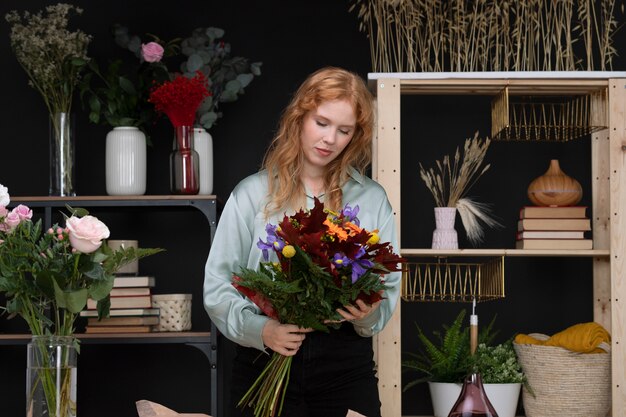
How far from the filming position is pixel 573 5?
4.61 metres

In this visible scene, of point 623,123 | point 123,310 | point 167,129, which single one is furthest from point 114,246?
point 623,123

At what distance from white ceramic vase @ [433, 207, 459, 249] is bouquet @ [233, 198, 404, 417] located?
5.92ft

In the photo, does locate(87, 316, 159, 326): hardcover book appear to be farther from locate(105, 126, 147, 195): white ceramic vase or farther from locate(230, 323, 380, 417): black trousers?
locate(230, 323, 380, 417): black trousers

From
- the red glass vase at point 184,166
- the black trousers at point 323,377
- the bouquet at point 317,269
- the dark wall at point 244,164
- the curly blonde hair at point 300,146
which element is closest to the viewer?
the bouquet at point 317,269

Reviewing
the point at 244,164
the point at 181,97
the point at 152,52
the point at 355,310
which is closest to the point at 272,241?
the point at 355,310

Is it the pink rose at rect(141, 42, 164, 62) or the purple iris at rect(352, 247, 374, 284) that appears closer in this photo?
the purple iris at rect(352, 247, 374, 284)

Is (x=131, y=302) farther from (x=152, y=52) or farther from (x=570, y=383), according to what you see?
(x=570, y=383)

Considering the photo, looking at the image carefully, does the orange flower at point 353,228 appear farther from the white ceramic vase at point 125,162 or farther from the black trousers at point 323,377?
the white ceramic vase at point 125,162

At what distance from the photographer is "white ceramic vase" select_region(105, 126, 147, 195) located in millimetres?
4289

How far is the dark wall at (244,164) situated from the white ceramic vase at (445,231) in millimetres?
471

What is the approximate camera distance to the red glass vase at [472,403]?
1.73 metres

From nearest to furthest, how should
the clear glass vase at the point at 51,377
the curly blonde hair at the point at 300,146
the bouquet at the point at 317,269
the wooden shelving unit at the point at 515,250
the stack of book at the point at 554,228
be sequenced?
the clear glass vase at the point at 51,377
the bouquet at the point at 317,269
the curly blonde hair at the point at 300,146
the wooden shelving unit at the point at 515,250
the stack of book at the point at 554,228

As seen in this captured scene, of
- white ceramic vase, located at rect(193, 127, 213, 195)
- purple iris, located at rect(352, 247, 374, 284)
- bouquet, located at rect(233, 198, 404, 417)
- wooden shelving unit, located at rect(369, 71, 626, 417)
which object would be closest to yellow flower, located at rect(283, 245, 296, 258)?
bouquet, located at rect(233, 198, 404, 417)

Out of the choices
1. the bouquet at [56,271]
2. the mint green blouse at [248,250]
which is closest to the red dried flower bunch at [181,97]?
the mint green blouse at [248,250]
